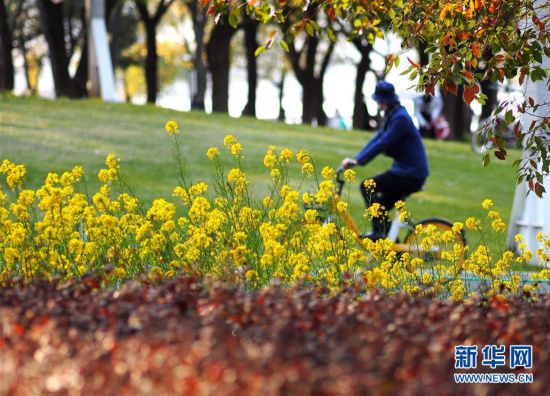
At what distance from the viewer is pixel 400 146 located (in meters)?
9.92

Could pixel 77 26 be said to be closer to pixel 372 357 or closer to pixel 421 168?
pixel 421 168

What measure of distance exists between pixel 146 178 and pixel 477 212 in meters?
4.95

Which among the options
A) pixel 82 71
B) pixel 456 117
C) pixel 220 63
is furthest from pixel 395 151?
pixel 82 71

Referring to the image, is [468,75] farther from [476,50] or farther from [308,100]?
[308,100]

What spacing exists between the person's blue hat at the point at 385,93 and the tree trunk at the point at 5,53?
26090 mm

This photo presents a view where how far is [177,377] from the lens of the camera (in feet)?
9.64

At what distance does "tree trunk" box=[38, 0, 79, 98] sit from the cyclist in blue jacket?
74.1 feet

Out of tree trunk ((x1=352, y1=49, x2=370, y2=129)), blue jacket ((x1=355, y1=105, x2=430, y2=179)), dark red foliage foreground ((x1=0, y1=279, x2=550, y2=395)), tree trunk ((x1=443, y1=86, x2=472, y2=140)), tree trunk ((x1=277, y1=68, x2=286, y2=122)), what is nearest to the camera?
dark red foliage foreground ((x1=0, y1=279, x2=550, y2=395))

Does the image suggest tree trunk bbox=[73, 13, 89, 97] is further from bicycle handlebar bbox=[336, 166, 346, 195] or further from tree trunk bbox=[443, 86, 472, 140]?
bicycle handlebar bbox=[336, 166, 346, 195]

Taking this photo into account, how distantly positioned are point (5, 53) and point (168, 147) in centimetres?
1805

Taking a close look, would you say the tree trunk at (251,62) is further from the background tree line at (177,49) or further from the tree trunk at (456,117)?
the tree trunk at (456,117)

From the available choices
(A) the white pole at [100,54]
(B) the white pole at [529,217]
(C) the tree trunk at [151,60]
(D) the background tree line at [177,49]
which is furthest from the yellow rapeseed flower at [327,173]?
(C) the tree trunk at [151,60]

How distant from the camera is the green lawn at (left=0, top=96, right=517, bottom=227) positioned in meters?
16.5

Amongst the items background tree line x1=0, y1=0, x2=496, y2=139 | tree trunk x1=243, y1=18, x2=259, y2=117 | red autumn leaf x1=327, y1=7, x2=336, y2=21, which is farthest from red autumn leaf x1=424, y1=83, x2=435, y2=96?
tree trunk x1=243, y1=18, x2=259, y2=117
